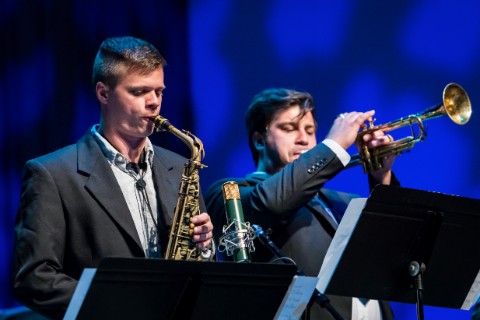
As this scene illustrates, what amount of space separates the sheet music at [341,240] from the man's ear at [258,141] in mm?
1202

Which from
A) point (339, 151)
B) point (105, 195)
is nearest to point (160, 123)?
point (105, 195)

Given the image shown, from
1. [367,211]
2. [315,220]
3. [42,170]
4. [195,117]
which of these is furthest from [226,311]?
[195,117]

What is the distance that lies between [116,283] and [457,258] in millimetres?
1364

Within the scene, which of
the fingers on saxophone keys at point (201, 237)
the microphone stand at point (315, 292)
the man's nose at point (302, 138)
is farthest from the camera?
the man's nose at point (302, 138)

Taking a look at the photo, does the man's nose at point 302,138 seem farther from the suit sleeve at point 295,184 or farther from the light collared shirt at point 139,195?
the light collared shirt at point 139,195

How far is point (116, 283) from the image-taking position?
2.40 m

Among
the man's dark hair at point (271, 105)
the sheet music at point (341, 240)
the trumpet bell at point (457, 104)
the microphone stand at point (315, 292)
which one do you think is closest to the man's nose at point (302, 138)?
the man's dark hair at point (271, 105)

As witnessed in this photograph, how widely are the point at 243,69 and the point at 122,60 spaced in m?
2.25

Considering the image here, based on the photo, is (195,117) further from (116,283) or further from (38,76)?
(116,283)

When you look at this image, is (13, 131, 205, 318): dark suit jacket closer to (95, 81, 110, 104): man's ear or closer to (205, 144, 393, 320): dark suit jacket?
(95, 81, 110, 104): man's ear

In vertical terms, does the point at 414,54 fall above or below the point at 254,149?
above

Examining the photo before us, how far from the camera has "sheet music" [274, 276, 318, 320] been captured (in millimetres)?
2582

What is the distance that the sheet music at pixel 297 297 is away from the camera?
2.58 meters

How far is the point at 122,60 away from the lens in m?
3.28
